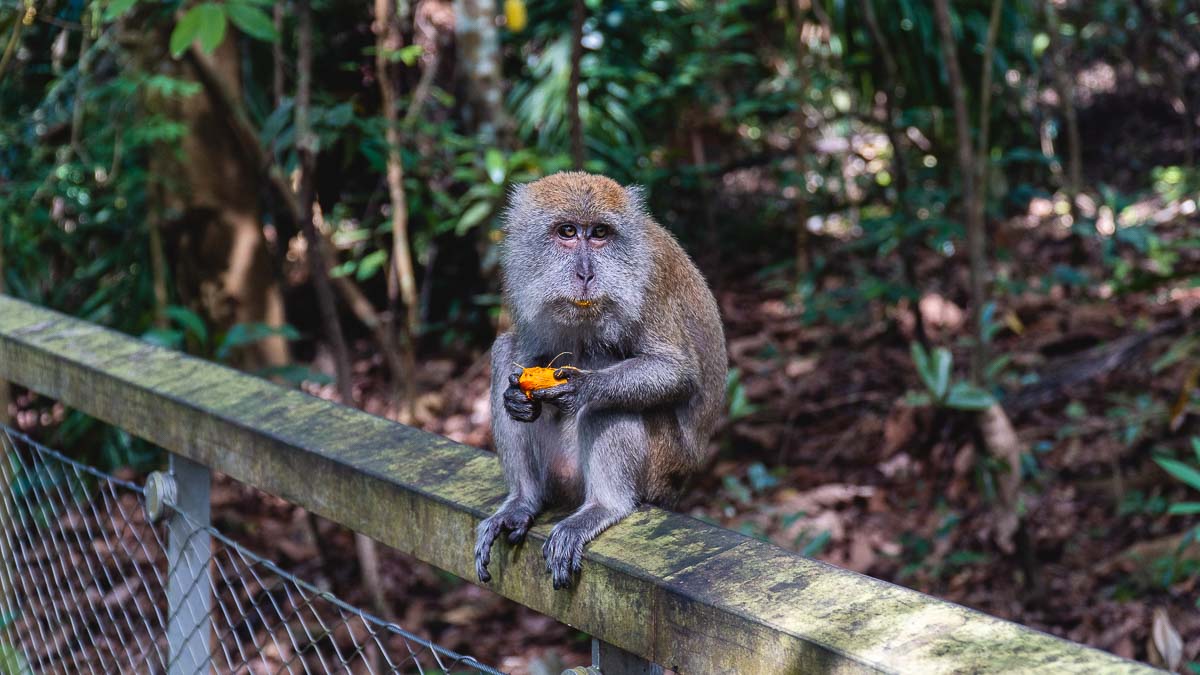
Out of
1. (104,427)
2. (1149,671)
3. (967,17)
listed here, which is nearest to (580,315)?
(1149,671)

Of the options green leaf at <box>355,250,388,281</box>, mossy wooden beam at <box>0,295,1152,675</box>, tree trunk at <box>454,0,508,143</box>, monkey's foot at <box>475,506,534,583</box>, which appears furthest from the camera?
green leaf at <box>355,250,388,281</box>

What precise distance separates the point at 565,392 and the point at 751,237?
6.83m

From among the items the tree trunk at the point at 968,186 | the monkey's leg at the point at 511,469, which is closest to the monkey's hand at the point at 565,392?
the monkey's leg at the point at 511,469

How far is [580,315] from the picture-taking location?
3.07 m

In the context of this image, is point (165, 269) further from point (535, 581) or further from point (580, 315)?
point (535, 581)

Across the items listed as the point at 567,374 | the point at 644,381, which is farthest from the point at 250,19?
the point at 644,381

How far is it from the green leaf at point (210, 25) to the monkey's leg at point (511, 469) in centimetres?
123

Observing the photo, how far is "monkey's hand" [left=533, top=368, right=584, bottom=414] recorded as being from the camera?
2871mm

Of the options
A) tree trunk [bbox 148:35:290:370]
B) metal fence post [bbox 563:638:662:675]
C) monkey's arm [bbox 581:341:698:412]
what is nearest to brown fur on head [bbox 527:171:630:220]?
monkey's arm [bbox 581:341:698:412]

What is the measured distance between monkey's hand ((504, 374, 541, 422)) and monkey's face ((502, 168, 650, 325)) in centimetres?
31

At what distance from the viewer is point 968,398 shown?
4855 mm

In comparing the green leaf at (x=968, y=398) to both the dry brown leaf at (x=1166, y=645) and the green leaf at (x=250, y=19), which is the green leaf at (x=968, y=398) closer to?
the dry brown leaf at (x=1166, y=645)

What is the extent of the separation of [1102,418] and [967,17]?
8.43 feet

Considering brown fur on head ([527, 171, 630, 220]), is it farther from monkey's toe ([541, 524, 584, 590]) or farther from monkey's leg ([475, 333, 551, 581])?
monkey's toe ([541, 524, 584, 590])
